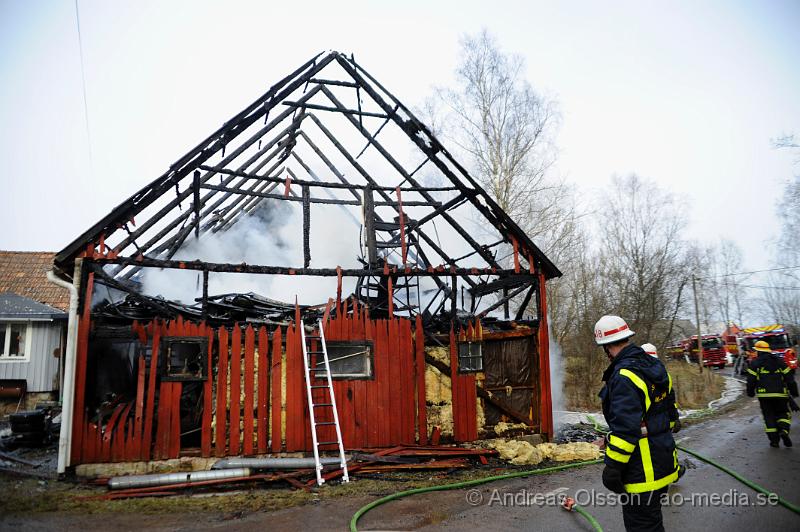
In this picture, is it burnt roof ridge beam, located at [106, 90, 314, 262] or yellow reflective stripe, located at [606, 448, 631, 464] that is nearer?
yellow reflective stripe, located at [606, 448, 631, 464]

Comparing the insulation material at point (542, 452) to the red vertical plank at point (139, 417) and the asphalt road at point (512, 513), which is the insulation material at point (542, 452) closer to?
the asphalt road at point (512, 513)

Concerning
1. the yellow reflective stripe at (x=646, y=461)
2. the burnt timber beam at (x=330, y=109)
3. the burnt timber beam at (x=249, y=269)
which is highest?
the burnt timber beam at (x=330, y=109)

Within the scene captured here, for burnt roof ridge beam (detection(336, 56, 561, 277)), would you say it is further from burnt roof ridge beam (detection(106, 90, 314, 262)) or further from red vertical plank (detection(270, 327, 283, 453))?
red vertical plank (detection(270, 327, 283, 453))

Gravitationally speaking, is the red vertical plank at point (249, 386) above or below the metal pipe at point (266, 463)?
above

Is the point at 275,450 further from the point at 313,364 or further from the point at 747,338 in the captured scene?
the point at 747,338

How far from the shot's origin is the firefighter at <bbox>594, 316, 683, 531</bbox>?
347cm

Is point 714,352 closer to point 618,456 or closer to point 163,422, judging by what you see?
point 163,422

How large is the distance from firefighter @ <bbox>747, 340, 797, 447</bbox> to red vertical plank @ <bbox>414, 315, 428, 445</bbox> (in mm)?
5689

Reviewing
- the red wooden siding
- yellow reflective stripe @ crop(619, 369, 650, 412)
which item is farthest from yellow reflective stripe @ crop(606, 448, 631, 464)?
the red wooden siding

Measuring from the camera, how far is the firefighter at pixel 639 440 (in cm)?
347

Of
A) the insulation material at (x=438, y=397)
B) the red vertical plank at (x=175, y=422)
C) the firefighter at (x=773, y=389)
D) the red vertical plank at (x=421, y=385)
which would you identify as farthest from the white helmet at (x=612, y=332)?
the red vertical plank at (x=175, y=422)

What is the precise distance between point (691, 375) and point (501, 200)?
14.9 m

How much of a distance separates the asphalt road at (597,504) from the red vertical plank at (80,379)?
16.0 feet

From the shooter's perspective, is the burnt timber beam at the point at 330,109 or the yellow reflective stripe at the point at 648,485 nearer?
the yellow reflective stripe at the point at 648,485
